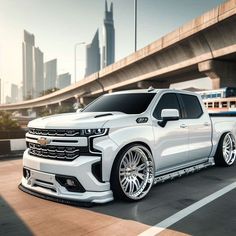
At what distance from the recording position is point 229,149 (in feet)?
26.9

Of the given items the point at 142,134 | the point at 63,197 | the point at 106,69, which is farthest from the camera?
the point at 106,69

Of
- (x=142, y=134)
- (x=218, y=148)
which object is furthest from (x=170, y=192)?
(x=218, y=148)

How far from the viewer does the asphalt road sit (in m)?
3.92

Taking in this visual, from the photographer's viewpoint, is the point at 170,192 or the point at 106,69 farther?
the point at 106,69

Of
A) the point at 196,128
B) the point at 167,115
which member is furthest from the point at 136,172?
the point at 196,128

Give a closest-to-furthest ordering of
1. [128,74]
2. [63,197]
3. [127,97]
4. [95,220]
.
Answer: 1. [95,220]
2. [63,197]
3. [127,97]
4. [128,74]

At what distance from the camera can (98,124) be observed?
475cm

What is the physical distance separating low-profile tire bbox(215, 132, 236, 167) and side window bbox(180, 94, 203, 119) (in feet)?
4.10

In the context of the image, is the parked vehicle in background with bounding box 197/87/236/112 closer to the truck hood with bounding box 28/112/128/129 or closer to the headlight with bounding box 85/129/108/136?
the truck hood with bounding box 28/112/128/129

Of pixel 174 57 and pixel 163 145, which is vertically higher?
pixel 174 57

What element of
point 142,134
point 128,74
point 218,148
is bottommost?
point 218,148

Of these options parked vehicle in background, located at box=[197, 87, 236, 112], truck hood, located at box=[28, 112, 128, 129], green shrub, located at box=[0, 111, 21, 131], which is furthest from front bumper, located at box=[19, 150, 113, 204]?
parked vehicle in background, located at box=[197, 87, 236, 112]

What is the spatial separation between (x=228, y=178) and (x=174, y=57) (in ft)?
65.6

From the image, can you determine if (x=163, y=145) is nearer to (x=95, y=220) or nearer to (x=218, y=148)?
(x=95, y=220)
